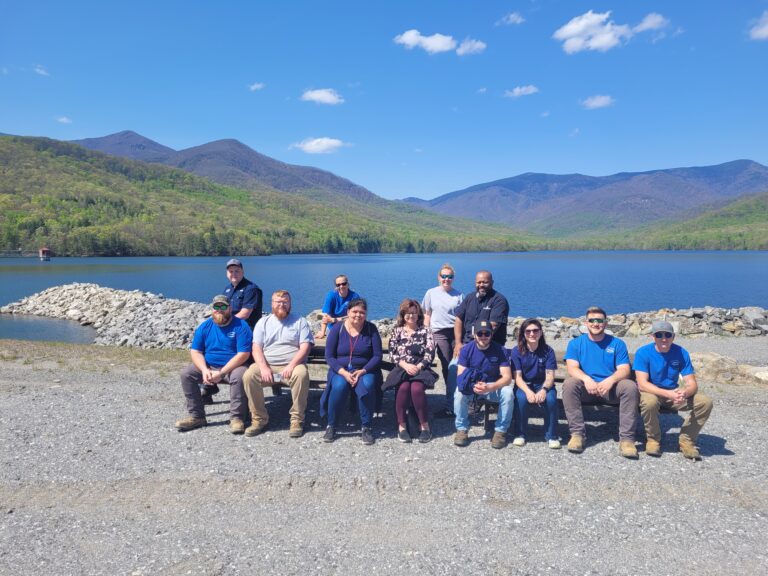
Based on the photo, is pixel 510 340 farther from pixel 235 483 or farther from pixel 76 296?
pixel 76 296

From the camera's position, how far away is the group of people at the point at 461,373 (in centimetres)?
630

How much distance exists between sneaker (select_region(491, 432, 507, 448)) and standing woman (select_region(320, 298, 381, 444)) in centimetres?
161

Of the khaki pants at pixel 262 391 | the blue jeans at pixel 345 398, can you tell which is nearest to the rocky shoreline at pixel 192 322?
the blue jeans at pixel 345 398

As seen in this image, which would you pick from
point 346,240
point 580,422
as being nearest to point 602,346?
point 580,422

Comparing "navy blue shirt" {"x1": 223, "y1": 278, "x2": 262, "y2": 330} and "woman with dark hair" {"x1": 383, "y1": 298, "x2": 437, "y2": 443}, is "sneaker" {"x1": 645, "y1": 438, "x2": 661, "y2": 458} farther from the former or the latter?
"navy blue shirt" {"x1": 223, "y1": 278, "x2": 262, "y2": 330}

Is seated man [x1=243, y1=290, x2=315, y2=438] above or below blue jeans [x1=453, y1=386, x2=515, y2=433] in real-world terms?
above

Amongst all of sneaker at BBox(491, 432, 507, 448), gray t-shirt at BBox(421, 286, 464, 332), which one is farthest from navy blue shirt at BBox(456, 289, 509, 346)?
sneaker at BBox(491, 432, 507, 448)

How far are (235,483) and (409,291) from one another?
47315 millimetres

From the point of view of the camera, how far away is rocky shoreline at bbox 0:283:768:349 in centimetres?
1947

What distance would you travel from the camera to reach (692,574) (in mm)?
3965

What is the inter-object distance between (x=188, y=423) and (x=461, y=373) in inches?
156

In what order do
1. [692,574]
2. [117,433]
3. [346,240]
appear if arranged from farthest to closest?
[346,240] → [117,433] → [692,574]

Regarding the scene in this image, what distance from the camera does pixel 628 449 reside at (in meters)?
6.14

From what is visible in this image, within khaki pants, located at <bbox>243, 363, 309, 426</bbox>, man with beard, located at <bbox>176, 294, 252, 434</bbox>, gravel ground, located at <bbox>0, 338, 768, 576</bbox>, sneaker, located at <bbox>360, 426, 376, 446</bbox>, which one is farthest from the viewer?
man with beard, located at <bbox>176, 294, 252, 434</bbox>
